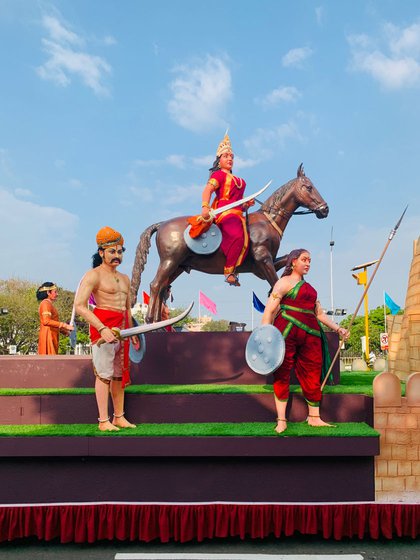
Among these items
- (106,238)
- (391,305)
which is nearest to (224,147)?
(106,238)

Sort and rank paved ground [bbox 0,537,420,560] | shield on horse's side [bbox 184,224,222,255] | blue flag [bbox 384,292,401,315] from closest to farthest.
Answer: paved ground [bbox 0,537,420,560] < shield on horse's side [bbox 184,224,222,255] < blue flag [bbox 384,292,401,315]

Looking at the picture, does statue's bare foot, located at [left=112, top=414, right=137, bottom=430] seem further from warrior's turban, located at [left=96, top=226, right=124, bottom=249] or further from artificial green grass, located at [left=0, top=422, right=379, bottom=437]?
warrior's turban, located at [left=96, top=226, right=124, bottom=249]

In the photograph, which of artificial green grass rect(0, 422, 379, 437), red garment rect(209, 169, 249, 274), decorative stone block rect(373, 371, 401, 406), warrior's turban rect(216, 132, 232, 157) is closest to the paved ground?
artificial green grass rect(0, 422, 379, 437)

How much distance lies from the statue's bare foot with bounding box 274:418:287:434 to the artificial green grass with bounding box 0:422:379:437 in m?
0.03

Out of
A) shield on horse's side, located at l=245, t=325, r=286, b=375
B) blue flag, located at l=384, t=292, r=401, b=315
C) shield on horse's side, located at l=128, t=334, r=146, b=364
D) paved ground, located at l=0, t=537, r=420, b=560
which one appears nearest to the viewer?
paved ground, located at l=0, t=537, r=420, b=560

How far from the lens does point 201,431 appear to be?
4.00 meters

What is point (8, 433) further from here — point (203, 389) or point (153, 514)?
point (203, 389)

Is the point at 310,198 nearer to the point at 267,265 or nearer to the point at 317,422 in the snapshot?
the point at 267,265

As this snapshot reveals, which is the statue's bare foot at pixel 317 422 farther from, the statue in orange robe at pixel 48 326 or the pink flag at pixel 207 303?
the pink flag at pixel 207 303

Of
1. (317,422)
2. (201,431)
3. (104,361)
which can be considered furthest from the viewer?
(317,422)

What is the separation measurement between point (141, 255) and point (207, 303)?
5.19m

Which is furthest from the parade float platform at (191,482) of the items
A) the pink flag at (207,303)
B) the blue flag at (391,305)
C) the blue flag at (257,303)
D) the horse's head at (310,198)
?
the blue flag at (391,305)

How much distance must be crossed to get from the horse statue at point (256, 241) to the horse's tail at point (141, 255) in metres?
0.01

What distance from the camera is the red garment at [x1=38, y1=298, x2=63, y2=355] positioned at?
22.4ft
